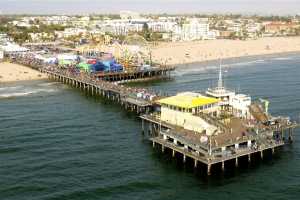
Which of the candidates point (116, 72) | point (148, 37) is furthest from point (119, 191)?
point (148, 37)

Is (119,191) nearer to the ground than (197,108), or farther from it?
nearer to the ground

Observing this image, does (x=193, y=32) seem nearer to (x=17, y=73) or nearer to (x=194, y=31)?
(x=194, y=31)

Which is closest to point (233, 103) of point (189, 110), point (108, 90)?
point (189, 110)

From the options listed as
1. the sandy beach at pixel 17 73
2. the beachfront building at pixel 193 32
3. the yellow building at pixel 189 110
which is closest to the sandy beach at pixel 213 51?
the beachfront building at pixel 193 32

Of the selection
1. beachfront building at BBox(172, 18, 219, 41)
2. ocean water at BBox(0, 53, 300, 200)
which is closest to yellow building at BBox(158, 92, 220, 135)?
ocean water at BBox(0, 53, 300, 200)

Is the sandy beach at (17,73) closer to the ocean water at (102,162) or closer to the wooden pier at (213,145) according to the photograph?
the ocean water at (102,162)

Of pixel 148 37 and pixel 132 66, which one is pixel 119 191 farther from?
pixel 148 37

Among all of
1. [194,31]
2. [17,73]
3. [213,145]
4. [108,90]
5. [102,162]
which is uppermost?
[194,31]
